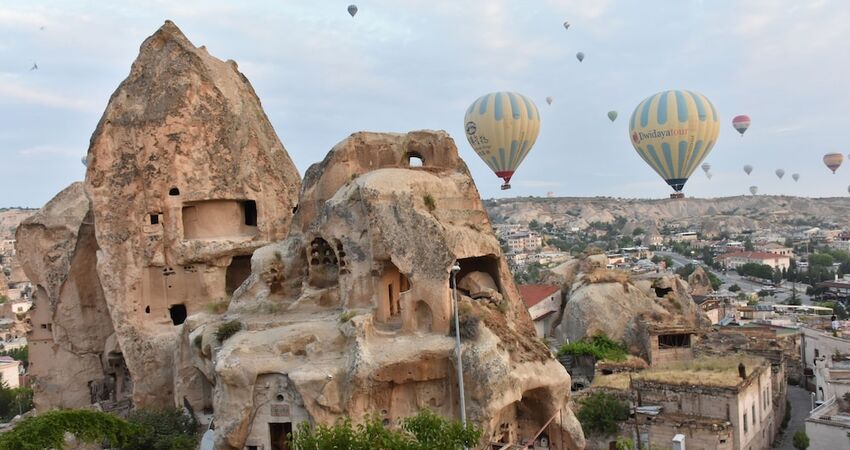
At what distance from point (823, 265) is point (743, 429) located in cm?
Answer: 9544

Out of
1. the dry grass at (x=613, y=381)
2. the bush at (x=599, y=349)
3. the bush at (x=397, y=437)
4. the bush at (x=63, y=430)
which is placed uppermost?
the bush at (x=397, y=437)

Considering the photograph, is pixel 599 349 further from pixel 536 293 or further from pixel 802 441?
pixel 802 441

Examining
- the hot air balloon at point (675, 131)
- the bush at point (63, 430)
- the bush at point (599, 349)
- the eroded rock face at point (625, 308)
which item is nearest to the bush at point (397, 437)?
the bush at point (63, 430)

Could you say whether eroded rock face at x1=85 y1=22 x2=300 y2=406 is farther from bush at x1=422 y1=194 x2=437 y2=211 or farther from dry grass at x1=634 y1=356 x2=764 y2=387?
dry grass at x1=634 y1=356 x2=764 y2=387

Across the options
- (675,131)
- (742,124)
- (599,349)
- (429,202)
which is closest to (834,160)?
(742,124)

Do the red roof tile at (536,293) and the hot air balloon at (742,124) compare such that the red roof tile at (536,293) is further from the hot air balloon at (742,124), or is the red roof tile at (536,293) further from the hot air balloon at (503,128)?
the hot air balloon at (742,124)

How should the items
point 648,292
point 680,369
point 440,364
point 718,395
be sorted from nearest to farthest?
1. point 440,364
2. point 718,395
3. point 680,369
4. point 648,292

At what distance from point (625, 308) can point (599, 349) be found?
130 inches

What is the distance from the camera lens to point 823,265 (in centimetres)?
10838

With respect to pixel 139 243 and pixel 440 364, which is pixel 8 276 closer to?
pixel 139 243

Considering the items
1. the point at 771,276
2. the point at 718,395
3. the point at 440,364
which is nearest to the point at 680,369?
the point at 718,395

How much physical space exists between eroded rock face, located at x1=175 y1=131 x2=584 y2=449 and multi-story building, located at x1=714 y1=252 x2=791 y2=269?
9745 centimetres

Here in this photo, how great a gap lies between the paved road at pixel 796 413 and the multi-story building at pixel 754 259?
76645mm

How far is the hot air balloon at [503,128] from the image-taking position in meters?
41.2
